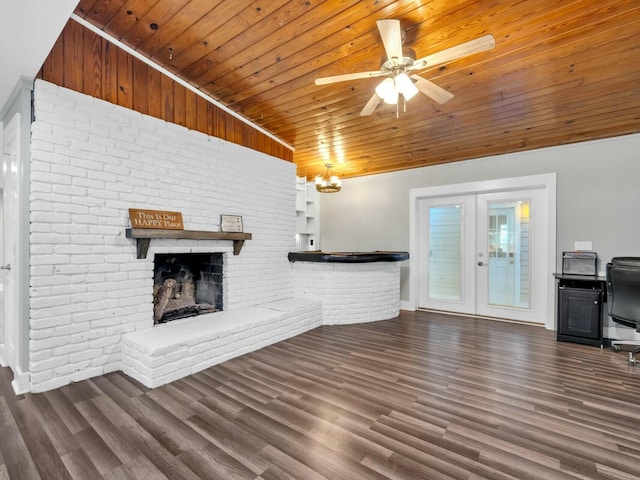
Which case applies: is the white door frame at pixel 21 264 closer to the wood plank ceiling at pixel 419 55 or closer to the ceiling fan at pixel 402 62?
the wood plank ceiling at pixel 419 55

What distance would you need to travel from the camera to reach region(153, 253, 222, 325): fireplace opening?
3.57 meters

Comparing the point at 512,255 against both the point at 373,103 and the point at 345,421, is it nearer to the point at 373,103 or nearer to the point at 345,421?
the point at 373,103

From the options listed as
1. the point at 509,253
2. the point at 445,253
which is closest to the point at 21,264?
the point at 445,253

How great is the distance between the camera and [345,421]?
6.57 ft

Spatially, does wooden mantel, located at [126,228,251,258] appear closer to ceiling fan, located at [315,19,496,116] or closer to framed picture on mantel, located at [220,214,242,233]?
framed picture on mantel, located at [220,214,242,233]

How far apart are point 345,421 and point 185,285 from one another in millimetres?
2782

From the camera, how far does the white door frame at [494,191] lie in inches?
161

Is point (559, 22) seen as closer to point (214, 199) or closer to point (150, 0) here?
point (150, 0)

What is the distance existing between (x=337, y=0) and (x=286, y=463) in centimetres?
309

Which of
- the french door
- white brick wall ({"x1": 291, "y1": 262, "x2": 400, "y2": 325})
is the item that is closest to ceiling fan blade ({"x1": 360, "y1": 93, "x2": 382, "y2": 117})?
white brick wall ({"x1": 291, "y1": 262, "x2": 400, "y2": 325})

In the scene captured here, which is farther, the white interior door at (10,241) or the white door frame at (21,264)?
the white interior door at (10,241)

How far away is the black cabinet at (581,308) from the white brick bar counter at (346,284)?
1.96 metres

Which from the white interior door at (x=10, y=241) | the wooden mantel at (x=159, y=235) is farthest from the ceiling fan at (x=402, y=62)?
the white interior door at (x=10, y=241)

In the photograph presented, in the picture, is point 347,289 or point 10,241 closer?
point 10,241
